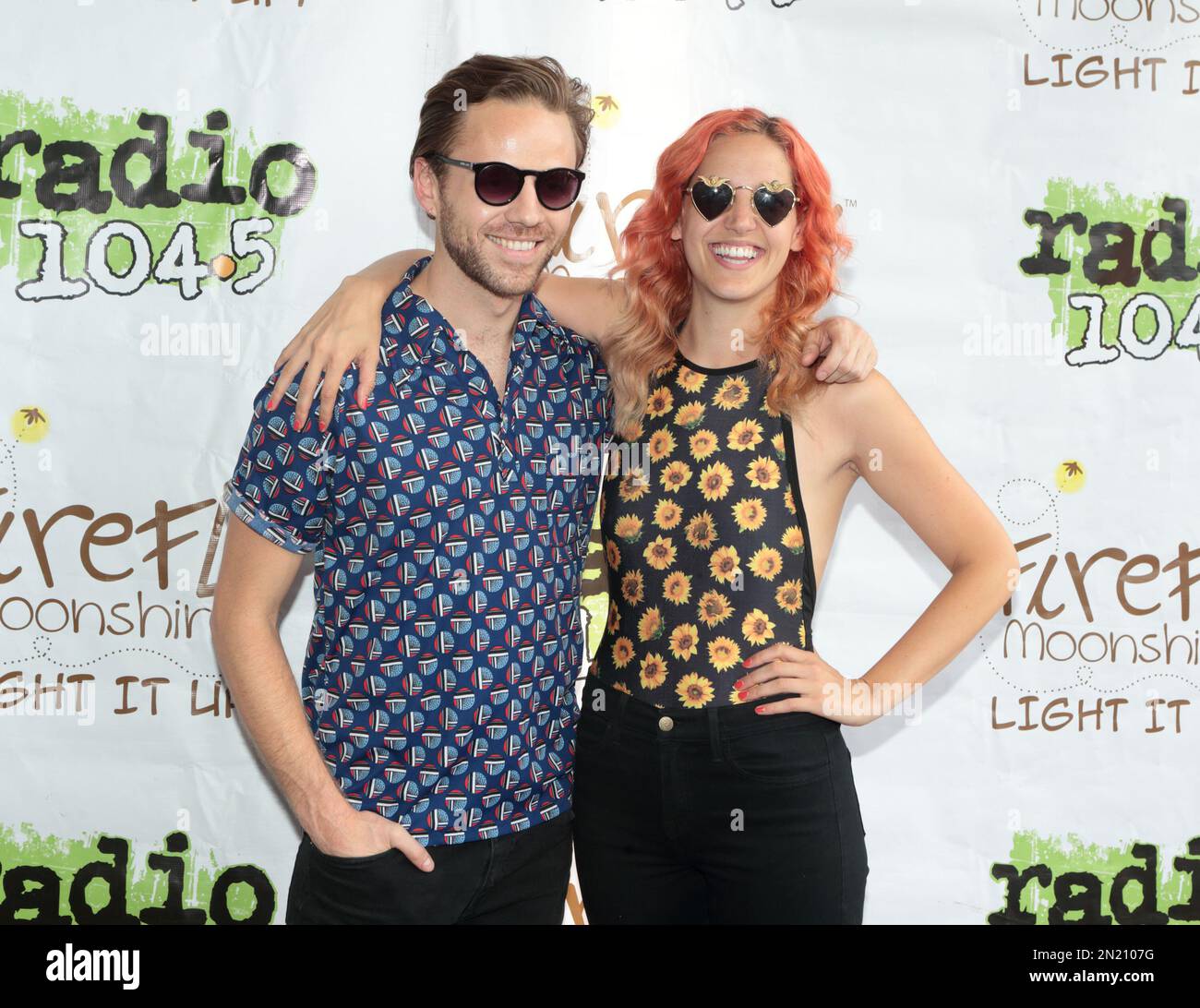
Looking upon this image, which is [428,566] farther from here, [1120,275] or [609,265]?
[1120,275]

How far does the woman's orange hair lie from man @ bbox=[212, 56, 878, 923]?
0.19 meters

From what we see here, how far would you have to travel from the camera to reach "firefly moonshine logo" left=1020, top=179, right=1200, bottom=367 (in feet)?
9.45

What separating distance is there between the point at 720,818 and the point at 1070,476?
156cm

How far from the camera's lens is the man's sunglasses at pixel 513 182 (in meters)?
1.88

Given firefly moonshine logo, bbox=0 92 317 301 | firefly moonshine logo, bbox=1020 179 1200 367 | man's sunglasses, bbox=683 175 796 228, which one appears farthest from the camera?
firefly moonshine logo, bbox=1020 179 1200 367

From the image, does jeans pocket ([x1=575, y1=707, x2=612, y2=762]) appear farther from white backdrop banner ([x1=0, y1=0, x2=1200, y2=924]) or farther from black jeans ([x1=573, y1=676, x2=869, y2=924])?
white backdrop banner ([x1=0, y1=0, x2=1200, y2=924])

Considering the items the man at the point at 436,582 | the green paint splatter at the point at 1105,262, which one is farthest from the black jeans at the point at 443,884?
the green paint splatter at the point at 1105,262

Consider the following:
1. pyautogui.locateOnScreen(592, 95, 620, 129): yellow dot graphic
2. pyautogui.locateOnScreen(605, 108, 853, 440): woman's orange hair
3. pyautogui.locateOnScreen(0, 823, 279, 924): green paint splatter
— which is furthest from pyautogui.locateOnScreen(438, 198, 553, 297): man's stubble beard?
pyautogui.locateOnScreen(0, 823, 279, 924): green paint splatter

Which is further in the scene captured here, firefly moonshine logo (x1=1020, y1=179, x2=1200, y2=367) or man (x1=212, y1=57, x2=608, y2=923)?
firefly moonshine logo (x1=1020, y1=179, x2=1200, y2=367)

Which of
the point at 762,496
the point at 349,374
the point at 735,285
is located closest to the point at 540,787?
the point at 762,496

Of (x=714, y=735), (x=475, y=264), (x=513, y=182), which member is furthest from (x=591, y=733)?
(x=513, y=182)

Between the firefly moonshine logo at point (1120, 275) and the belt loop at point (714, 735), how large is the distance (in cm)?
160
